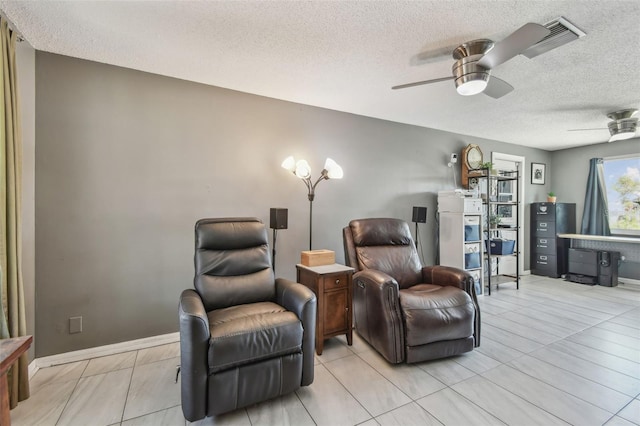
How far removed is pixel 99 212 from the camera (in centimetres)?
232

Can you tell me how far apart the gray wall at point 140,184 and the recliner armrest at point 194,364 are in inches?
48.5

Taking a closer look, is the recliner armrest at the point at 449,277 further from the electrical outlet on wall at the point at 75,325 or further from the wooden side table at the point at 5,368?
the electrical outlet on wall at the point at 75,325

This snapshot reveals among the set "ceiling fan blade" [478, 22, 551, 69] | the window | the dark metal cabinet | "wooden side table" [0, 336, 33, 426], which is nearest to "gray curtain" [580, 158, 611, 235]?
the window

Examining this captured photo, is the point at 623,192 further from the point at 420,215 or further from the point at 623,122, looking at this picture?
the point at 420,215

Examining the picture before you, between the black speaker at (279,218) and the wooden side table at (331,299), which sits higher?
the black speaker at (279,218)

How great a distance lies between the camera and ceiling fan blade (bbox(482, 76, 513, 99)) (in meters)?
2.03

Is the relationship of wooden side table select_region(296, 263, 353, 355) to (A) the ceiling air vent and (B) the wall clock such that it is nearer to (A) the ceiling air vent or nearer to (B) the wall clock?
(A) the ceiling air vent

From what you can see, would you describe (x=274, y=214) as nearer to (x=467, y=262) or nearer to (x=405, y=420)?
(x=405, y=420)

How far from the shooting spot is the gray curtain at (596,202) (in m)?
4.94

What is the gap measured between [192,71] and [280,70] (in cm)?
77

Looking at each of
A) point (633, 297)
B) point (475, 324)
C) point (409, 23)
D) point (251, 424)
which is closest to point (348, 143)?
point (409, 23)

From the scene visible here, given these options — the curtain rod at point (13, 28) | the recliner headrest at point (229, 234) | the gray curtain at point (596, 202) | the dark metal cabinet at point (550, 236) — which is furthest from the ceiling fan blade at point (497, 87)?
the gray curtain at point (596, 202)

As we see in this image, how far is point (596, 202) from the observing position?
5.01 meters

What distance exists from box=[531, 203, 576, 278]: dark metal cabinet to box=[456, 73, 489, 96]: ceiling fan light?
434 cm
